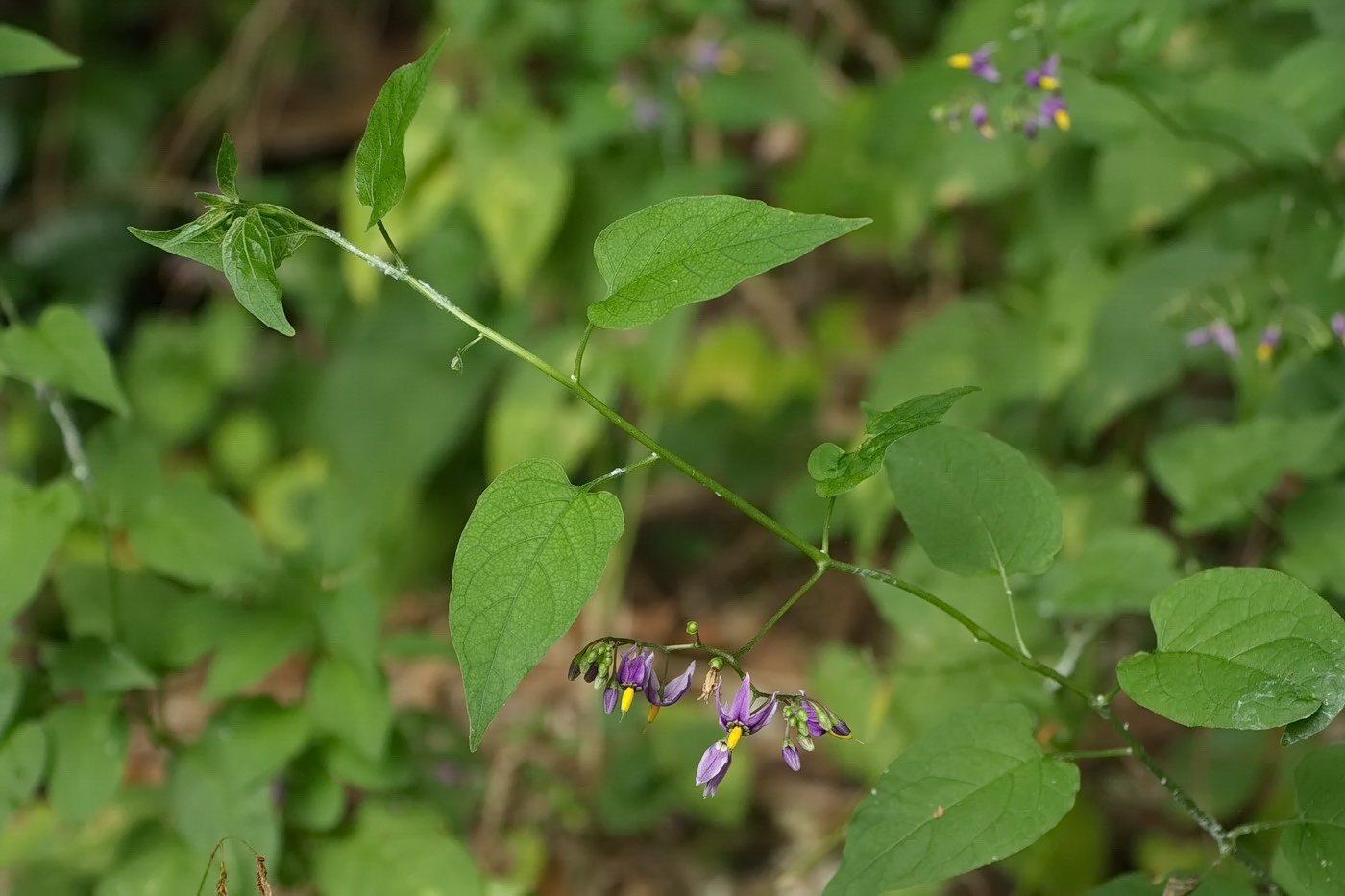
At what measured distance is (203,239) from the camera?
3.90 feet

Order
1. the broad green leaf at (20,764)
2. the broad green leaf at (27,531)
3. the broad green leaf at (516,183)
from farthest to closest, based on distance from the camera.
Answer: the broad green leaf at (516,183) < the broad green leaf at (20,764) < the broad green leaf at (27,531)

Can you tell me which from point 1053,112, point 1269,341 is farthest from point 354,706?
point 1269,341

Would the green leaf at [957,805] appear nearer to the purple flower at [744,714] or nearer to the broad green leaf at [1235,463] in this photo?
the purple flower at [744,714]

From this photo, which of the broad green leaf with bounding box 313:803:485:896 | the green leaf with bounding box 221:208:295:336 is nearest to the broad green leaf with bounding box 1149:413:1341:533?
the broad green leaf with bounding box 313:803:485:896

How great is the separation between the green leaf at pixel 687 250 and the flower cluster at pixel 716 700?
1.24 feet

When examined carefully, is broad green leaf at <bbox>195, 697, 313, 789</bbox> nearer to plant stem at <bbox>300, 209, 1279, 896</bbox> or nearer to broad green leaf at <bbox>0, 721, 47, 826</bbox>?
broad green leaf at <bbox>0, 721, 47, 826</bbox>

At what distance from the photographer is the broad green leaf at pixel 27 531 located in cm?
160

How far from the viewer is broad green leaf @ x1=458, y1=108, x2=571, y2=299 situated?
118 inches

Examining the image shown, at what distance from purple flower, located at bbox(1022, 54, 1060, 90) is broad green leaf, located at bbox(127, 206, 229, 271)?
1.29 m

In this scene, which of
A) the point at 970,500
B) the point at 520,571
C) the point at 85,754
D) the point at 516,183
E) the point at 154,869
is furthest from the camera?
the point at 516,183

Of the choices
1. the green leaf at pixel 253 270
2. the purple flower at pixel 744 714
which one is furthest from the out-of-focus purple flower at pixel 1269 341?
the green leaf at pixel 253 270

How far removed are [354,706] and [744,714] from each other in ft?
2.78

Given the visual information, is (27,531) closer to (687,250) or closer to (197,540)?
(197,540)

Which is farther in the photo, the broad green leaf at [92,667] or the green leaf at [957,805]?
the broad green leaf at [92,667]
